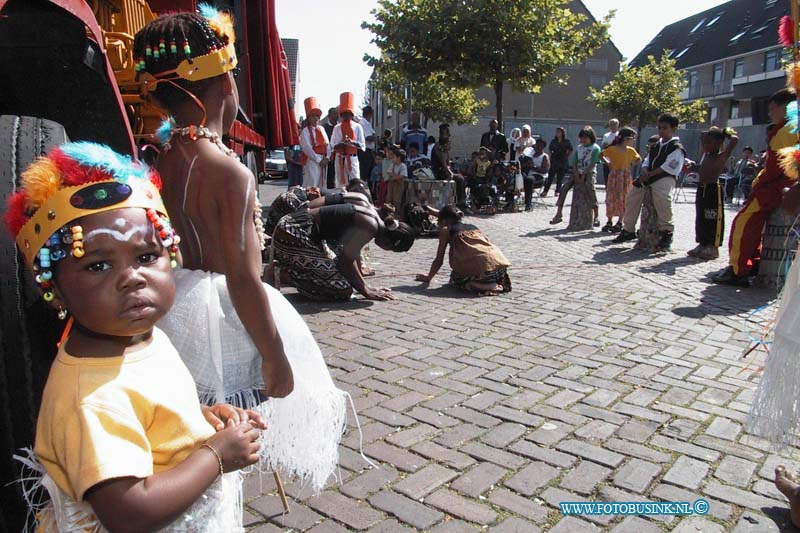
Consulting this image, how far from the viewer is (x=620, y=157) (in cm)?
1086

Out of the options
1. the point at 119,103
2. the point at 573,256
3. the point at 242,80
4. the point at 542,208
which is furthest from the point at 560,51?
the point at 119,103

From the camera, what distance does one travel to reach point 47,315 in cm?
164

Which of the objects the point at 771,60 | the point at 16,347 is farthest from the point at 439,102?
the point at 16,347

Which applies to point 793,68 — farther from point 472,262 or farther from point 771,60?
point 771,60

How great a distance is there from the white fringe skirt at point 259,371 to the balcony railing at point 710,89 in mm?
52749

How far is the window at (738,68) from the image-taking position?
153 ft

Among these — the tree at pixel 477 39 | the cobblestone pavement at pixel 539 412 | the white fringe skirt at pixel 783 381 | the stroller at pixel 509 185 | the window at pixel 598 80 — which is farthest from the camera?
the window at pixel 598 80

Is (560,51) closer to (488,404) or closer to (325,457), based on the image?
(488,404)

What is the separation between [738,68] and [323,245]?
50815 mm

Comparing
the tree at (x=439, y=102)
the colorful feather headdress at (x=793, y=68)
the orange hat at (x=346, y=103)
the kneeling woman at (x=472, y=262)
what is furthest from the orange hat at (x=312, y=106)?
the tree at (x=439, y=102)

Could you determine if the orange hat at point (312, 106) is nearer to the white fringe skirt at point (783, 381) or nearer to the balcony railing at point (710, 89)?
the white fringe skirt at point (783, 381)

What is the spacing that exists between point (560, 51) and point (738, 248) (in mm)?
10588

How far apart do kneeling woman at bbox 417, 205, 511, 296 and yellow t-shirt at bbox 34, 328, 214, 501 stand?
521 cm

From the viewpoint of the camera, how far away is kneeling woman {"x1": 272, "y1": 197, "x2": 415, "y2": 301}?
595cm
